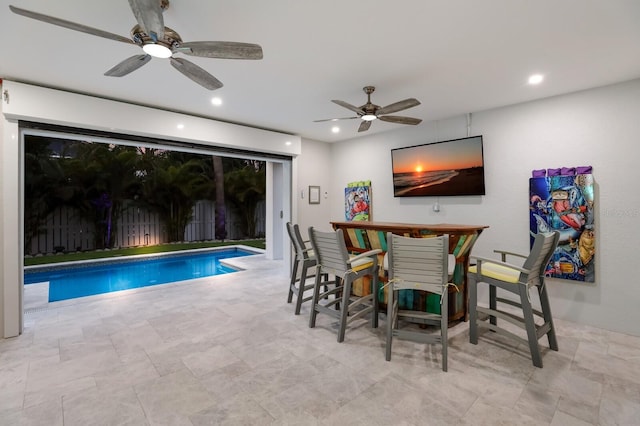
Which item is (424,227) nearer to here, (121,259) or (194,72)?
(194,72)

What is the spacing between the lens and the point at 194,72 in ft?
7.48

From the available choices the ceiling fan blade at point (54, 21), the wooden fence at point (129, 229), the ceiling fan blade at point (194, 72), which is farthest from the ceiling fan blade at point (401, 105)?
the wooden fence at point (129, 229)

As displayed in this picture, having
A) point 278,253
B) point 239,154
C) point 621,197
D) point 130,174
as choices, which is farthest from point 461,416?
point 130,174

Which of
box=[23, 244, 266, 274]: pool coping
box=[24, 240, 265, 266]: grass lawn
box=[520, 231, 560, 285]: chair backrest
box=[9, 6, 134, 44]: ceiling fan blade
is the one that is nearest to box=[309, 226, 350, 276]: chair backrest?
box=[520, 231, 560, 285]: chair backrest

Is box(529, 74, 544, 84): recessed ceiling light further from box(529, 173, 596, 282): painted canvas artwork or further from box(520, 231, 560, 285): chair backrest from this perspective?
box(520, 231, 560, 285): chair backrest

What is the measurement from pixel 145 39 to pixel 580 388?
3.83 meters

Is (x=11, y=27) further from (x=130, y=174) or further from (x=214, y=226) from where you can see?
(x=214, y=226)

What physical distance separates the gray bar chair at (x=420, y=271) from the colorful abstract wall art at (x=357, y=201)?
297 cm

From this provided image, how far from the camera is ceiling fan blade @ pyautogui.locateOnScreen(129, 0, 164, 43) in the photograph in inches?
60.0

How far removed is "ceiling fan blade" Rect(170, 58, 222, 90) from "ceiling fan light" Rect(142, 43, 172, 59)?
61 millimetres

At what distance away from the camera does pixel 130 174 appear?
27.4 feet

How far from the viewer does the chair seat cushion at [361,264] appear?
302 centimetres

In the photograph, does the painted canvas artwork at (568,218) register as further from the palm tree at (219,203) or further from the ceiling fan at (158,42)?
the palm tree at (219,203)

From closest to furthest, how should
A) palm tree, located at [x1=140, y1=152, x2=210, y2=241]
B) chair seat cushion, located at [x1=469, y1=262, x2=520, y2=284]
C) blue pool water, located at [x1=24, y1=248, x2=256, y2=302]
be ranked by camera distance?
1. chair seat cushion, located at [x1=469, y1=262, x2=520, y2=284]
2. blue pool water, located at [x1=24, y1=248, x2=256, y2=302]
3. palm tree, located at [x1=140, y1=152, x2=210, y2=241]
